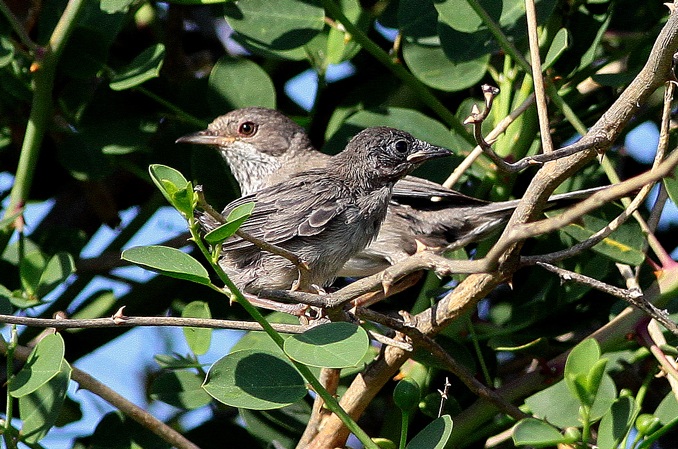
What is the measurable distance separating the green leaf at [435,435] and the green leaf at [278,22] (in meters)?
1.72

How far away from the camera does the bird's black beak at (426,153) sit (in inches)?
137

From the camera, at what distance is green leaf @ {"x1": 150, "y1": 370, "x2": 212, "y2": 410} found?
3176mm

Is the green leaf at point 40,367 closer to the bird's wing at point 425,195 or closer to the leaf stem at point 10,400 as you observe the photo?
the leaf stem at point 10,400

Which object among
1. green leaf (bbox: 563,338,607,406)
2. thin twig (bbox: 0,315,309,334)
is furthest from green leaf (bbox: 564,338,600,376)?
thin twig (bbox: 0,315,309,334)

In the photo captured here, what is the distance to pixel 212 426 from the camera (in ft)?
11.4

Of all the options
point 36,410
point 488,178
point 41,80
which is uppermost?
point 41,80

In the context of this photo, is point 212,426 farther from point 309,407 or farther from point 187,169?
point 187,169

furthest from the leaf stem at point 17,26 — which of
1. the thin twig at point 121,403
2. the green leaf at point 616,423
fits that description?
the green leaf at point 616,423

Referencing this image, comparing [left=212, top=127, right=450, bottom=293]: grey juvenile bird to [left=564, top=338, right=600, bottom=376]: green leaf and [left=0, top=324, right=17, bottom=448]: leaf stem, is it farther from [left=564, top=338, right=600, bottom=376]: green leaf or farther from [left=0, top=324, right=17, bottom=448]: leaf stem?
[left=564, top=338, right=600, bottom=376]: green leaf

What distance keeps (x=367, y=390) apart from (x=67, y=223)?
206 cm

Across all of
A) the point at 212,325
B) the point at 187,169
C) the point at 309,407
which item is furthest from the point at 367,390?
the point at 187,169

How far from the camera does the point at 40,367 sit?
2.61 metres

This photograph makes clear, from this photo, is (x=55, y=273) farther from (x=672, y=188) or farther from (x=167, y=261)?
(x=672, y=188)

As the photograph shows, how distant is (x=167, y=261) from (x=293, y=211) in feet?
→ 4.22
